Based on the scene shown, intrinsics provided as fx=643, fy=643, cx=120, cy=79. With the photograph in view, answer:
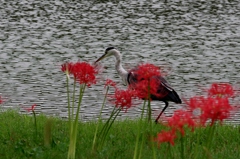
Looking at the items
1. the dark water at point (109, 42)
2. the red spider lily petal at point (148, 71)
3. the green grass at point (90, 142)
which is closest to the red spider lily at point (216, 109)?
the red spider lily petal at point (148, 71)

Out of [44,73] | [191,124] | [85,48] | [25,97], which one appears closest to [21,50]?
[85,48]

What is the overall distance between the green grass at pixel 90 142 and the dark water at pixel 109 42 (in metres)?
3.27

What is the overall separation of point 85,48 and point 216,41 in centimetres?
447

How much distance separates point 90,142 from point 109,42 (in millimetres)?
13369

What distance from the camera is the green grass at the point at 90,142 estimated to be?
272 inches

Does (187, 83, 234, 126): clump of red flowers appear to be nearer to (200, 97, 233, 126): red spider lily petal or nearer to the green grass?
(200, 97, 233, 126): red spider lily petal

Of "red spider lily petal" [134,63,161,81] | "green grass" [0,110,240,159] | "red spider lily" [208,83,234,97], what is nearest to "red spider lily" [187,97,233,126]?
"red spider lily" [208,83,234,97]

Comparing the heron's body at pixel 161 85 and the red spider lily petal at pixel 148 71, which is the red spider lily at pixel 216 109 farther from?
the heron's body at pixel 161 85

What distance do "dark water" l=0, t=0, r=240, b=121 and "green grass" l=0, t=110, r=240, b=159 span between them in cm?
327

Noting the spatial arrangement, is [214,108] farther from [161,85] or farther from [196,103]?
[161,85]

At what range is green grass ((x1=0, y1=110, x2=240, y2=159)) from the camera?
22.7 ft

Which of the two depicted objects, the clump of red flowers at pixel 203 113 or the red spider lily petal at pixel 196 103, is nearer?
the clump of red flowers at pixel 203 113

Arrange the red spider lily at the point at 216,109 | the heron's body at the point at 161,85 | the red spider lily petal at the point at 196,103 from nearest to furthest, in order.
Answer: the red spider lily at the point at 216,109 < the red spider lily petal at the point at 196,103 < the heron's body at the point at 161,85

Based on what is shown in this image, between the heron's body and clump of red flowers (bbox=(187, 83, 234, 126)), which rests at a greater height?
clump of red flowers (bbox=(187, 83, 234, 126))
